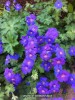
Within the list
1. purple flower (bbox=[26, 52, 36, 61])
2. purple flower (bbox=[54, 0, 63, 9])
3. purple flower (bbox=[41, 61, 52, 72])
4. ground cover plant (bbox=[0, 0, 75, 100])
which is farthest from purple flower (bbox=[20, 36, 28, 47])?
purple flower (bbox=[54, 0, 63, 9])

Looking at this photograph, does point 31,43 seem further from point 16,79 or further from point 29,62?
point 16,79

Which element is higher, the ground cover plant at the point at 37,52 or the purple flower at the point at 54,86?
the ground cover plant at the point at 37,52

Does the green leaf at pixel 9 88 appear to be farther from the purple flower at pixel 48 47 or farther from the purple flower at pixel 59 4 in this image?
the purple flower at pixel 59 4

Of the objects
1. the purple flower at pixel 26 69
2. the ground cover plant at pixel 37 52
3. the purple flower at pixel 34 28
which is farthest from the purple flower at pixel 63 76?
the purple flower at pixel 34 28

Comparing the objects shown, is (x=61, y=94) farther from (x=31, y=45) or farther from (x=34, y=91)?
(x=31, y=45)

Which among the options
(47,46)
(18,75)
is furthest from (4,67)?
(47,46)

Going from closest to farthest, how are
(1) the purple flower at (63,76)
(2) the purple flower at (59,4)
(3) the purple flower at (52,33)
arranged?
(1) the purple flower at (63,76), (3) the purple flower at (52,33), (2) the purple flower at (59,4)

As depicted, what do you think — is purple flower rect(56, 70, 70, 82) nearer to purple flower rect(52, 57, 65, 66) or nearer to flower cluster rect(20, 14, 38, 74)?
purple flower rect(52, 57, 65, 66)
